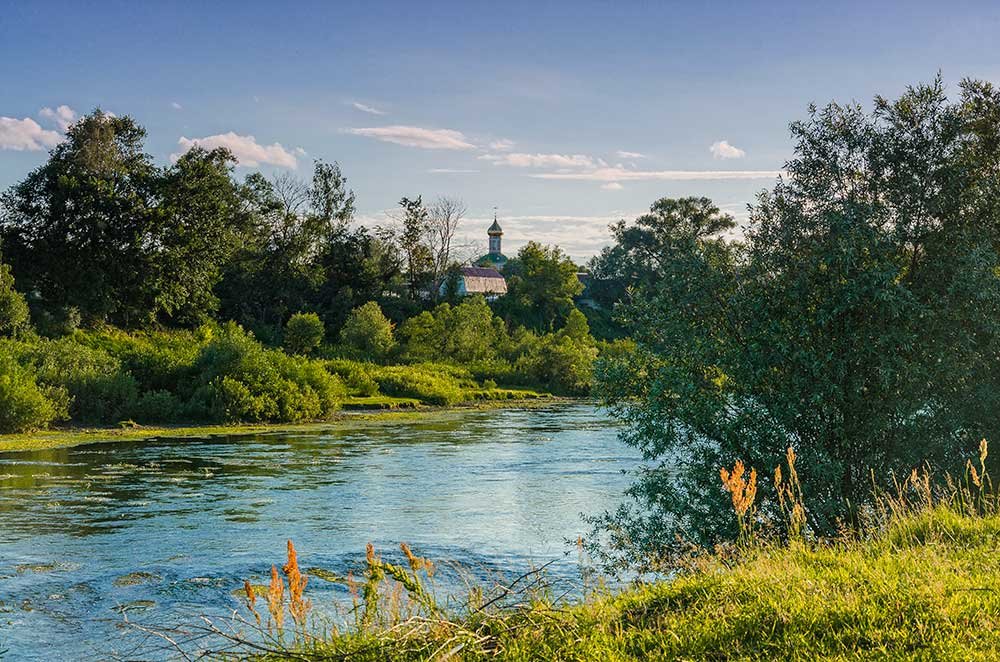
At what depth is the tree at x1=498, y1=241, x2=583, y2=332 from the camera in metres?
90.8

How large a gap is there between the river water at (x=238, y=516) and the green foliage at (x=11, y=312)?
13664mm

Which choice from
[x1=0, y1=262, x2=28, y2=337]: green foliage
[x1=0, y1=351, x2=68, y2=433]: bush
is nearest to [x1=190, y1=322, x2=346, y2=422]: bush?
[x1=0, y1=351, x2=68, y2=433]: bush

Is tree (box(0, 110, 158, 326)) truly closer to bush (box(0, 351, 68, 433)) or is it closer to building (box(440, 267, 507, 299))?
bush (box(0, 351, 68, 433))

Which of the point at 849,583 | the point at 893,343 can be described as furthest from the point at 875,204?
the point at 849,583

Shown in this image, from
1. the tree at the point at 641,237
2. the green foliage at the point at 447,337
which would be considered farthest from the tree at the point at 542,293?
the green foliage at the point at 447,337

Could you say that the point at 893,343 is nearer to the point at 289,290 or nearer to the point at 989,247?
the point at 989,247

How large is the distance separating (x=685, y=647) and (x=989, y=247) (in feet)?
40.0

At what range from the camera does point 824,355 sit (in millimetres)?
14867

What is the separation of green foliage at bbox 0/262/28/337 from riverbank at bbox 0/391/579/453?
1005 centimetres

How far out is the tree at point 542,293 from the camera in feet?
298

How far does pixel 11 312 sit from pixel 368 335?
75.7 ft

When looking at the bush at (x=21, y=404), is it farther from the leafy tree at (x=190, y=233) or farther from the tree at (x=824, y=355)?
the tree at (x=824, y=355)

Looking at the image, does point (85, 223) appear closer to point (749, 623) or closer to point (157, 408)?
point (157, 408)

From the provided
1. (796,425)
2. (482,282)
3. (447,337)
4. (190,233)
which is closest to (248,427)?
(190,233)
